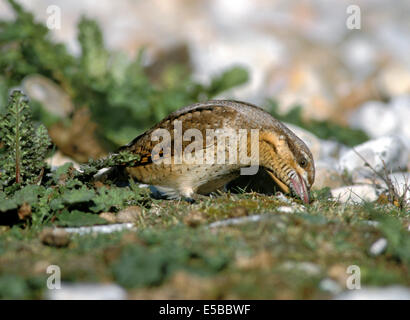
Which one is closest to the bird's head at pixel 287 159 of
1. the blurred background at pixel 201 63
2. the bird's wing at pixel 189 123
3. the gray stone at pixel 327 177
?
Answer: the bird's wing at pixel 189 123

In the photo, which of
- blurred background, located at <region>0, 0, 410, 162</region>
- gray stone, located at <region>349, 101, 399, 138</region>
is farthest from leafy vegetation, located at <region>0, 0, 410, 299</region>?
gray stone, located at <region>349, 101, 399, 138</region>

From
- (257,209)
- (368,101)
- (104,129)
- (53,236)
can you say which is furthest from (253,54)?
(53,236)

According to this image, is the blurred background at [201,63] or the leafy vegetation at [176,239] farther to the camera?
the blurred background at [201,63]

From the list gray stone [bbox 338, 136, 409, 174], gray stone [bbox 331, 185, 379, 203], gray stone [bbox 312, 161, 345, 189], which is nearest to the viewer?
gray stone [bbox 331, 185, 379, 203]

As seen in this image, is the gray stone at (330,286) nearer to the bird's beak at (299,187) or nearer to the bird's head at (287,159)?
the bird's beak at (299,187)

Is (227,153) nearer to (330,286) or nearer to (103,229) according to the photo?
(103,229)

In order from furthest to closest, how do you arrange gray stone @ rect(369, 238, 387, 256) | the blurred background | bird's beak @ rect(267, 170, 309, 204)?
the blurred background, bird's beak @ rect(267, 170, 309, 204), gray stone @ rect(369, 238, 387, 256)

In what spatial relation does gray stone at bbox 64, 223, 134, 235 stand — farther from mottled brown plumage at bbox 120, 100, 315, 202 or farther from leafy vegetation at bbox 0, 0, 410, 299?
mottled brown plumage at bbox 120, 100, 315, 202

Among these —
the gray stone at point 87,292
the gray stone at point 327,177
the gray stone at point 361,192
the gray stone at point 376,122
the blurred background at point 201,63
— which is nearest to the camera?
the gray stone at point 87,292
